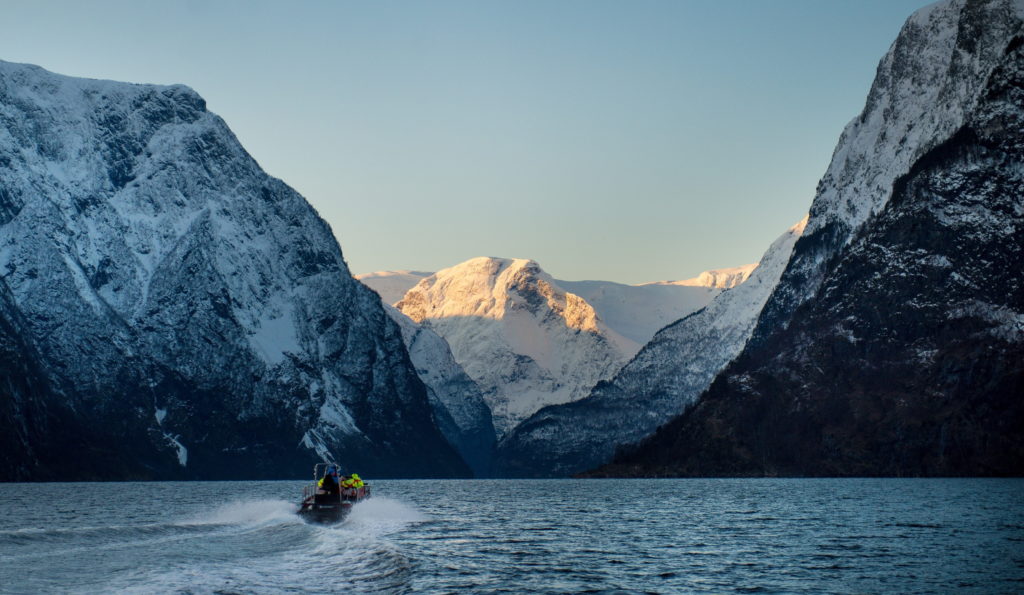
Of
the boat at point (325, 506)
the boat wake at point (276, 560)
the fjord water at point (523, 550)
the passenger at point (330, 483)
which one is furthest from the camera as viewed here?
the passenger at point (330, 483)

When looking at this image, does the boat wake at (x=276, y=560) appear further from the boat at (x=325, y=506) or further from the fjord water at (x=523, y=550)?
the boat at (x=325, y=506)

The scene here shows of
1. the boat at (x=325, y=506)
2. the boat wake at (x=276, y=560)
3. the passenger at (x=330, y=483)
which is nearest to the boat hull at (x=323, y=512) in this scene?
the boat at (x=325, y=506)

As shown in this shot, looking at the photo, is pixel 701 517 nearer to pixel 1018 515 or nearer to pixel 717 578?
pixel 1018 515

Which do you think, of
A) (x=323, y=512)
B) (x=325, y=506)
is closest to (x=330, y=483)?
(x=325, y=506)

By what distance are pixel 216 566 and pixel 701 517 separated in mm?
65498

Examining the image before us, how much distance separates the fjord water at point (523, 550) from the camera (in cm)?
6556

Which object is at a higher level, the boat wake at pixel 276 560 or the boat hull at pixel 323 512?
the boat hull at pixel 323 512

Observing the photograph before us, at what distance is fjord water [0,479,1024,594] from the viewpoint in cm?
6556

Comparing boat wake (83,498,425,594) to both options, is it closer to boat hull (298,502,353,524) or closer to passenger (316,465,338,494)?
boat hull (298,502,353,524)

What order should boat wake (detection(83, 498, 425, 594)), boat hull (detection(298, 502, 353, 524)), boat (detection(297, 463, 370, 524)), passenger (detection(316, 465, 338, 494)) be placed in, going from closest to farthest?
boat wake (detection(83, 498, 425, 594)) → boat hull (detection(298, 502, 353, 524)) → boat (detection(297, 463, 370, 524)) → passenger (detection(316, 465, 338, 494))

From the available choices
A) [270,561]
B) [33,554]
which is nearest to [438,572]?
[270,561]

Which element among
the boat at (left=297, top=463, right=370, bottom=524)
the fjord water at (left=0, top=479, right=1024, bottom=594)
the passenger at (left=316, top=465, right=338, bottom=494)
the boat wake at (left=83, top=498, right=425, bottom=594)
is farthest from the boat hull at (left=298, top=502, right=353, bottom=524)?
the passenger at (left=316, top=465, right=338, bottom=494)

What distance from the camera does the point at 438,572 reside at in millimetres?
71500

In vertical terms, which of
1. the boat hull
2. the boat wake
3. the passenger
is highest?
the passenger
